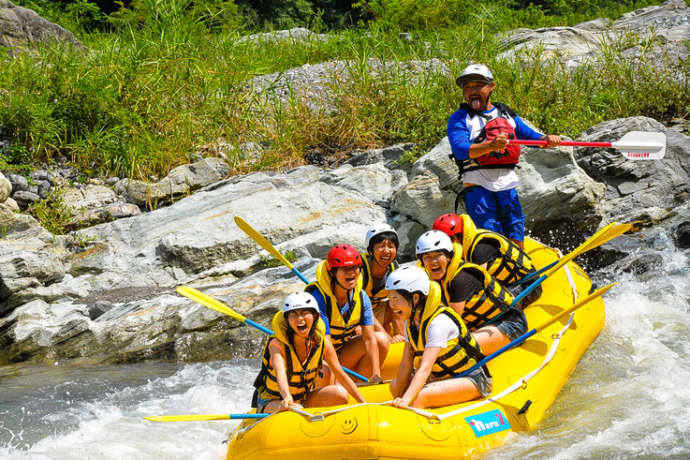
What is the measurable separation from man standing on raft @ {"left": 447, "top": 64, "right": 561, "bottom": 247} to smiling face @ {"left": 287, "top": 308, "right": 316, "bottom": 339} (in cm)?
175

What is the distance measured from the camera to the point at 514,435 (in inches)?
137

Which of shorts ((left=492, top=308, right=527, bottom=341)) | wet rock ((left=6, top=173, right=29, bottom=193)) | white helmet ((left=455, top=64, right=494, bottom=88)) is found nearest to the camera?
shorts ((left=492, top=308, right=527, bottom=341))

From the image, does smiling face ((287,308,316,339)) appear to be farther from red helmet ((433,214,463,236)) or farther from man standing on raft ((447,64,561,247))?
man standing on raft ((447,64,561,247))

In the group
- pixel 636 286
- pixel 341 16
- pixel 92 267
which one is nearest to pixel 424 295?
pixel 636 286

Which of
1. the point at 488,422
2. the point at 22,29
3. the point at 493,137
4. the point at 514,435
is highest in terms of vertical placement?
the point at 22,29

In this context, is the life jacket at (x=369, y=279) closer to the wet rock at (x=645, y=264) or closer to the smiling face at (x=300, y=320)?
the smiling face at (x=300, y=320)

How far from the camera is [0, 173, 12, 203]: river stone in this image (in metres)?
7.37

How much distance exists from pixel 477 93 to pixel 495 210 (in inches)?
31.4

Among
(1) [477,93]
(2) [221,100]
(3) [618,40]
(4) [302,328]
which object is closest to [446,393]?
(4) [302,328]

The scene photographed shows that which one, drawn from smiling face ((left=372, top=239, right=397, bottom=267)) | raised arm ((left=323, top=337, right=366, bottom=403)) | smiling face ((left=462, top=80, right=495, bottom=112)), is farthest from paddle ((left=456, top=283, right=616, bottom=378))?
smiling face ((left=462, top=80, right=495, bottom=112))

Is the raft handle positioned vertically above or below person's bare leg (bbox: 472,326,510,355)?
below

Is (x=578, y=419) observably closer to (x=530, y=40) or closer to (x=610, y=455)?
(x=610, y=455)

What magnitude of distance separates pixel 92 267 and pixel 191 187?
1.58m

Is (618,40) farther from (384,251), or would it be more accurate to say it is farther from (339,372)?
(339,372)
